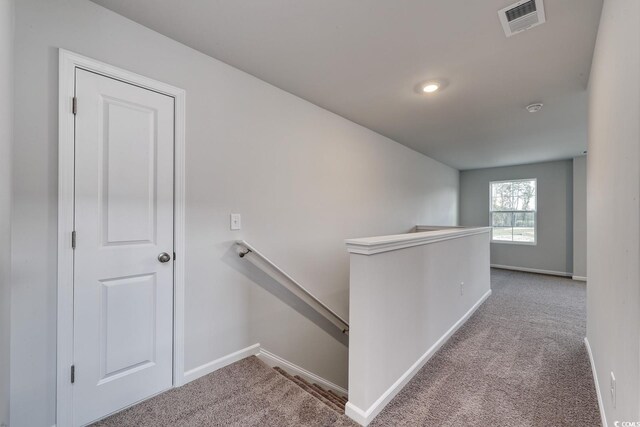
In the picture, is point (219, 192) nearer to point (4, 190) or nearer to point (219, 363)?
point (4, 190)

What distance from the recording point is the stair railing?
7.40ft

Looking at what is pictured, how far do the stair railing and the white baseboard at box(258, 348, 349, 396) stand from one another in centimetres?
56

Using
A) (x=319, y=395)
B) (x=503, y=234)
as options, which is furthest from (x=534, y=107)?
(x=503, y=234)

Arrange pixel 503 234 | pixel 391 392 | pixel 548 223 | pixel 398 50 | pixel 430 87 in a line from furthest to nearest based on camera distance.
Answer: pixel 503 234, pixel 548 223, pixel 430 87, pixel 398 50, pixel 391 392

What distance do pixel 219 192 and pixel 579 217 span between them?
263 inches

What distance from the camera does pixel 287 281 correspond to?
260 cm

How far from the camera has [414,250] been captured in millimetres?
2082

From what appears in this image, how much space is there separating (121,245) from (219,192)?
2.38 ft

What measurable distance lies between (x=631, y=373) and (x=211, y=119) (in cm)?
262

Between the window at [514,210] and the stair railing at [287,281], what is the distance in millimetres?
5248

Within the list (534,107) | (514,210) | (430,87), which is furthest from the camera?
(514,210)

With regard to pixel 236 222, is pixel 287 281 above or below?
below

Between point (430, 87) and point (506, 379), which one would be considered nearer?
point (506, 379)

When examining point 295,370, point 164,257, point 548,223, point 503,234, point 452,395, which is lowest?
point 295,370
